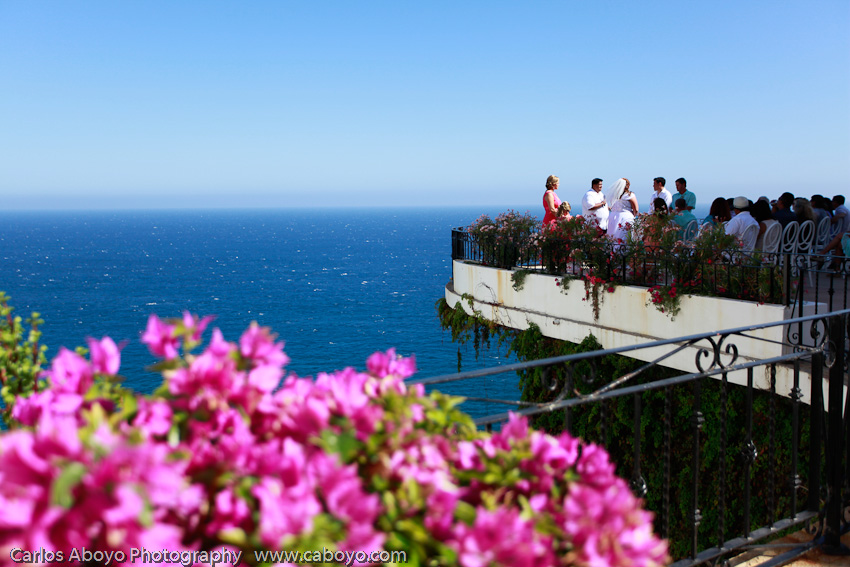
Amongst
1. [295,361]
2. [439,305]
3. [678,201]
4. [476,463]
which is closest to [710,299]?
[678,201]

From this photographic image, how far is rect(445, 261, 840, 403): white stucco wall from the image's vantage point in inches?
364

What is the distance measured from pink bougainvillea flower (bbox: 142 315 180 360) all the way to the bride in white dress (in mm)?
11648

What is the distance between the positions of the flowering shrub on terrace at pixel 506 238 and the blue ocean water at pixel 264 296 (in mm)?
12826

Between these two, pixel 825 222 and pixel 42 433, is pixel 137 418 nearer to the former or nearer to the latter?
pixel 42 433

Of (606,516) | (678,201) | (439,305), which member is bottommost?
(439,305)

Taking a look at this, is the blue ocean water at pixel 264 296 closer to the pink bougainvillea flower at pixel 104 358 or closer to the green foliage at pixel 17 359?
the green foliage at pixel 17 359

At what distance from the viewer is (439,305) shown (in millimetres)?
16391

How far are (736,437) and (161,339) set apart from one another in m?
9.99

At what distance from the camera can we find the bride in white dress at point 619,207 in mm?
12680

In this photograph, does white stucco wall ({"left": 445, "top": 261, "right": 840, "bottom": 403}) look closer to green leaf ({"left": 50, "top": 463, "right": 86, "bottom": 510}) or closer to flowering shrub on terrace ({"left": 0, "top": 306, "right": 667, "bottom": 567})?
flowering shrub on terrace ({"left": 0, "top": 306, "right": 667, "bottom": 567})

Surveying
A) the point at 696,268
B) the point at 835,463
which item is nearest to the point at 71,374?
the point at 835,463

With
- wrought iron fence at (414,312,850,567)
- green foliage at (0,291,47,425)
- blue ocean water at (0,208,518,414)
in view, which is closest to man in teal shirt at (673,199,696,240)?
wrought iron fence at (414,312,850,567)

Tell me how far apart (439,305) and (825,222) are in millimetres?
8048

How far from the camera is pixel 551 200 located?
531 inches
